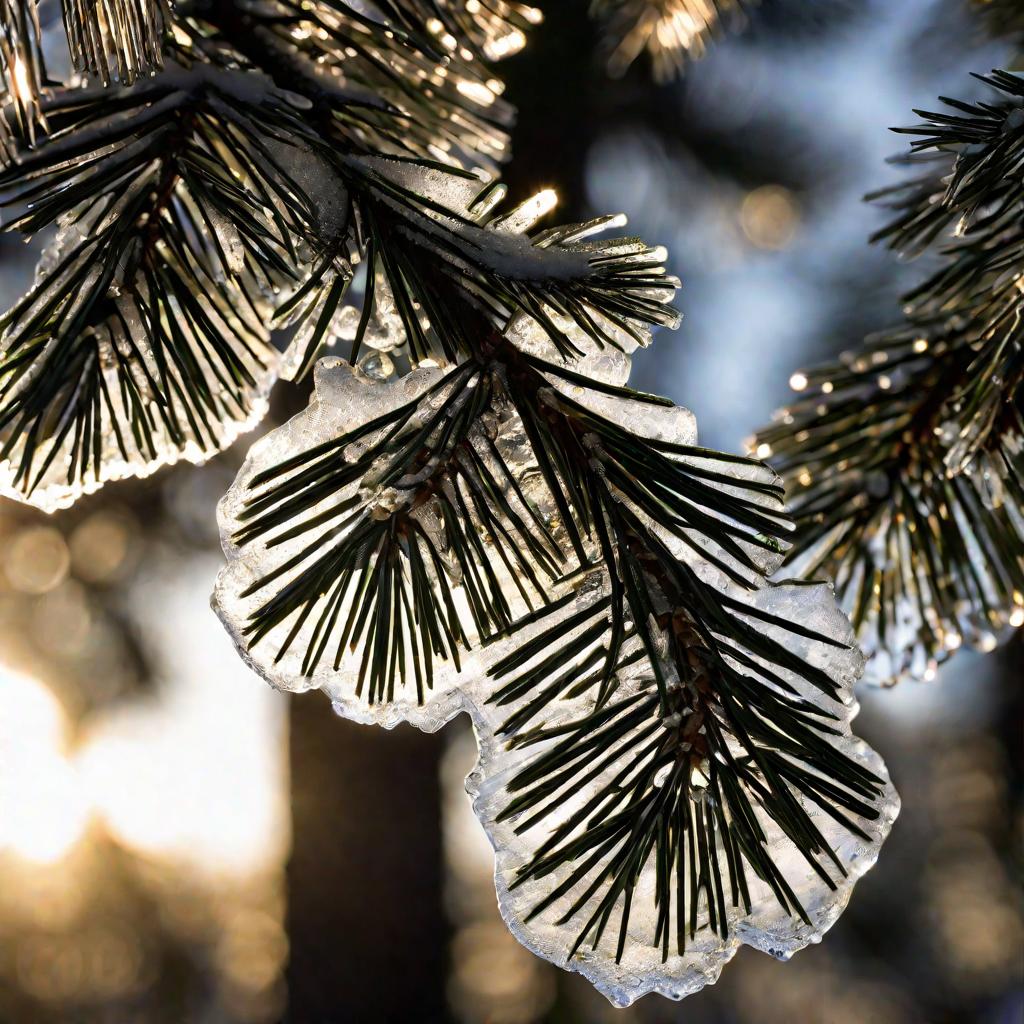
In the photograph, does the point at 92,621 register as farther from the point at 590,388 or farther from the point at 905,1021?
the point at 905,1021

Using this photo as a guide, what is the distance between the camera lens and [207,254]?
0.57 meters

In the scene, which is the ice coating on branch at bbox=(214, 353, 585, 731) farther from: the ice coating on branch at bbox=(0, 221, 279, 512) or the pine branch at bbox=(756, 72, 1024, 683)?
the pine branch at bbox=(756, 72, 1024, 683)

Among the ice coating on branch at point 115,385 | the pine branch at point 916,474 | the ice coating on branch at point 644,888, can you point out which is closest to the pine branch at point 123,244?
the ice coating on branch at point 115,385

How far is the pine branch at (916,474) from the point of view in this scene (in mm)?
656

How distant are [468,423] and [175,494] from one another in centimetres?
285

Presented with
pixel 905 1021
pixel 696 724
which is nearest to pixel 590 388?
pixel 696 724

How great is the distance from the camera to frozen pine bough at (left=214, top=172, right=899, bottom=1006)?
0.39m

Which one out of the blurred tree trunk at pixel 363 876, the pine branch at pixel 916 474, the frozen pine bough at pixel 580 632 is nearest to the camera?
the frozen pine bough at pixel 580 632

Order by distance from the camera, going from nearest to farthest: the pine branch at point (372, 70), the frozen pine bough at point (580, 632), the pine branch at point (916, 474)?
the frozen pine bough at point (580, 632) → the pine branch at point (372, 70) → the pine branch at point (916, 474)

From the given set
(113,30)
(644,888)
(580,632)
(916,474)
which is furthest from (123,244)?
(916,474)

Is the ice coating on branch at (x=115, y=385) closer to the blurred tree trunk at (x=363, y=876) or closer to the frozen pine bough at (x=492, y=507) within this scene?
the frozen pine bough at (x=492, y=507)

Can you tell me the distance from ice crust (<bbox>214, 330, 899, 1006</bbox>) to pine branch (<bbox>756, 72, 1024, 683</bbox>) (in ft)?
0.86

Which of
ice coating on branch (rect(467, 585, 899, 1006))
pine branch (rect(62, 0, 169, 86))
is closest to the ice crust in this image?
ice coating on branch (rect(467, 585, 899, 1006))

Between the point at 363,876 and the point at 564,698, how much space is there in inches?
65.8
